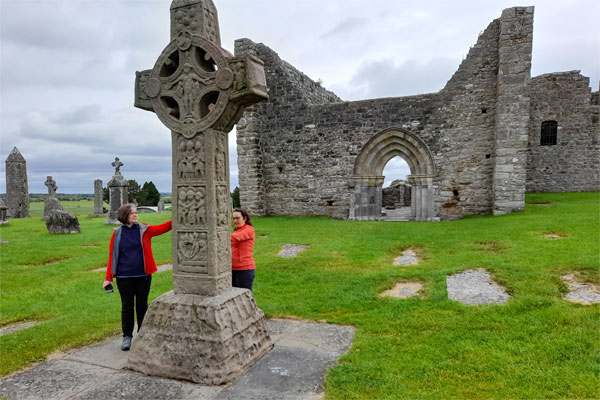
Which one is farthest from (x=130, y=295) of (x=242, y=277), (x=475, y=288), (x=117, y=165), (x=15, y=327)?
(x=117, y=165)

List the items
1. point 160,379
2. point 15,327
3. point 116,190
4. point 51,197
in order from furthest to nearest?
point 51,197 → point 116,190 → point 15,327 → point 160,379

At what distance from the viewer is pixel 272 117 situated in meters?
16.3

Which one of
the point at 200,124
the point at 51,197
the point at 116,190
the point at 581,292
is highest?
the point at 200,124

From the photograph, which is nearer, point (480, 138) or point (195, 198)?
point (195, 198)

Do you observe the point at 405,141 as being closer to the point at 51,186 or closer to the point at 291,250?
the point at 291,250

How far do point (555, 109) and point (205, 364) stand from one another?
2289cm

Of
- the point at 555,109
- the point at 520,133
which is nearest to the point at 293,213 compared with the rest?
the point at 520,133

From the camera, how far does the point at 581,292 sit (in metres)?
5.31

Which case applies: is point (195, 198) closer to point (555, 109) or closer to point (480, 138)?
point (480, 138)

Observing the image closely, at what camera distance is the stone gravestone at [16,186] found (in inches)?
1005

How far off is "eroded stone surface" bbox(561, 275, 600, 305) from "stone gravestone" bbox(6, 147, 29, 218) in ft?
95.0

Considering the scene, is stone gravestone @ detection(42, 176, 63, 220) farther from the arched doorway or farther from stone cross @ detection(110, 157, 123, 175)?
the arched doorway

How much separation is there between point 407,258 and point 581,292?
3525 millimetres

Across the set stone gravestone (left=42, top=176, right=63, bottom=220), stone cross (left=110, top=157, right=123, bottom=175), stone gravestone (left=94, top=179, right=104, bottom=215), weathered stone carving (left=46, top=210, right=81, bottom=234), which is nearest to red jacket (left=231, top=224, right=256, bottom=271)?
weathered stone carving (left=46, top=210, right=81, bottom=234)
